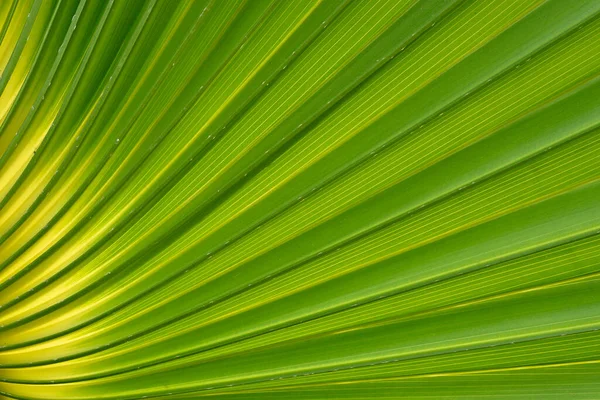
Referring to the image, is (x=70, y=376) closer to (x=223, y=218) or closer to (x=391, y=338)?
(x=223, y=218)

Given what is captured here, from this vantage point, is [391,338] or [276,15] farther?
[391,338]

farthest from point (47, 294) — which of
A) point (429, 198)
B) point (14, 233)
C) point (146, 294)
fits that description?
point (429, 198)

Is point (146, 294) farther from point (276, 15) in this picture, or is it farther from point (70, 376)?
point (276, 15)

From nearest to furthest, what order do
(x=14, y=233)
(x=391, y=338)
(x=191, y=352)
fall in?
1. (x=391, y=338)
2. (x=191, y=352)
3. (x=14, y=233)

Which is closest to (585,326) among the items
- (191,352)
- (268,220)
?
(268,220)

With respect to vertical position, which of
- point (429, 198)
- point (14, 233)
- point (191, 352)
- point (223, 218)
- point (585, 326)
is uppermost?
point (14, 233)

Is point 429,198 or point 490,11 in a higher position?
point 490,11

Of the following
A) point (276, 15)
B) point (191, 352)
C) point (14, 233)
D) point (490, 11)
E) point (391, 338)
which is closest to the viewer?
point (490, 11)
